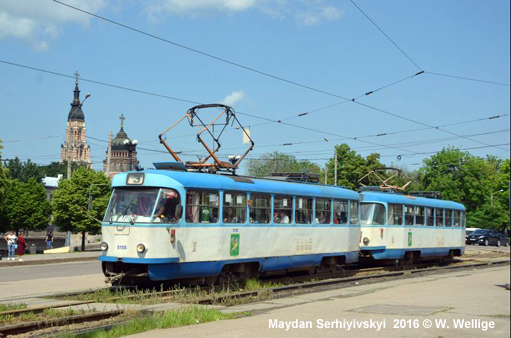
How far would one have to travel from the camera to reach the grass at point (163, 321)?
9.73 m

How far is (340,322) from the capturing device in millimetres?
11078

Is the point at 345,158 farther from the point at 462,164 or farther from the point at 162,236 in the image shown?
the point at 162,236

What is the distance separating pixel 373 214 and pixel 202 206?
34.6ft

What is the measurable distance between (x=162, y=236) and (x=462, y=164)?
7318cm

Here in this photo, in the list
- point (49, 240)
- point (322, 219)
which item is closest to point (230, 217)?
point (322, 219)

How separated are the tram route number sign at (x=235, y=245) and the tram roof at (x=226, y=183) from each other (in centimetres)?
121

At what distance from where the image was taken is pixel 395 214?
25.5 metres

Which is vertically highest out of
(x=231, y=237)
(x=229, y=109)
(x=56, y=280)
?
(x=229, y=109)

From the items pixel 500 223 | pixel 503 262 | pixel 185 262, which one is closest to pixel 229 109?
pixel 185 262

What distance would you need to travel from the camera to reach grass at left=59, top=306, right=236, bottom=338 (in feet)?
31.9

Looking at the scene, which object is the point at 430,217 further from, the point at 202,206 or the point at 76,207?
the point at 76,207

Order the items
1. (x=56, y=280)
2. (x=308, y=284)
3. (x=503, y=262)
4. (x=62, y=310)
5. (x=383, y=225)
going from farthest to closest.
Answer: (x=503, y=262), (x=383, y=225), (x=56, y=280), (x=308, y=284), (x=62, y=310)

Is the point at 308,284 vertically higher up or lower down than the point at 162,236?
lower down

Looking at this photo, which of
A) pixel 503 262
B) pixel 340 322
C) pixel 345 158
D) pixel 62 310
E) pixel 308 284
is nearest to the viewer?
pixel 340 322
